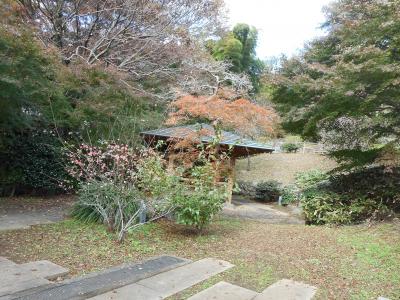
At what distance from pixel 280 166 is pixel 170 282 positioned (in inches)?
644

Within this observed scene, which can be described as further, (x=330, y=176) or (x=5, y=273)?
(x=330, y=176)

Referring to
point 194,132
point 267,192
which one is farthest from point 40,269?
point 267,192

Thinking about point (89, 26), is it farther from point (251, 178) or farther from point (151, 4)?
point (251, 178)

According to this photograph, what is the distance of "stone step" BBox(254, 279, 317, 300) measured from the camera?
378 centimetres

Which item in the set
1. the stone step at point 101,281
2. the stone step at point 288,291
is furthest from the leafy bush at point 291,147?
the stone step at point 288,291

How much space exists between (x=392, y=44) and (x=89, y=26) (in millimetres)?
9687

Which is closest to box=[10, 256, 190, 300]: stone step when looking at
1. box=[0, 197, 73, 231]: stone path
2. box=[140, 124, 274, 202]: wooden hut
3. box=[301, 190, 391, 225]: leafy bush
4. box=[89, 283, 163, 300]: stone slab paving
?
box=[89, 283, 163, 300]: stone slab paving

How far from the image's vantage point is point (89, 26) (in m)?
12.4

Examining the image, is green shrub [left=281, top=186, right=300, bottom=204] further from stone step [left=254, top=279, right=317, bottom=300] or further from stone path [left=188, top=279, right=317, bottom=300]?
stone path [left=188, top=279, right=317, bottom=300]

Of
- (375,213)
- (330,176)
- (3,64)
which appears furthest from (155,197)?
(330,176)

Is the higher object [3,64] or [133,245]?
[3,64]

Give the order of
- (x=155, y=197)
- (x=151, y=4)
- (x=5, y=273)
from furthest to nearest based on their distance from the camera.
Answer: (x=151, y=4) < (x=155, y=197) < (x=5, y=273)

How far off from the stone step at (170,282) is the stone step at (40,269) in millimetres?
825

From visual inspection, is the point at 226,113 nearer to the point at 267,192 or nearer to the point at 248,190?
the point at 267,192
